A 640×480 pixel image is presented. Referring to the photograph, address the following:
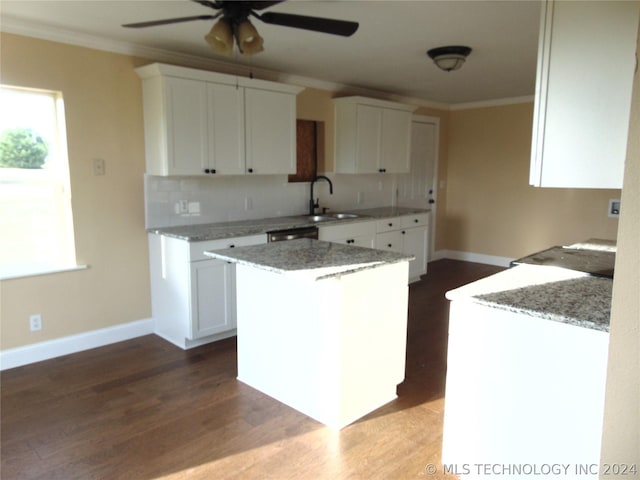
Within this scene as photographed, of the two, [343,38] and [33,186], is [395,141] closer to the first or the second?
[343,38]

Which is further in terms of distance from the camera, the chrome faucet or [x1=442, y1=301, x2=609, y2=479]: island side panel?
the chrome faucet

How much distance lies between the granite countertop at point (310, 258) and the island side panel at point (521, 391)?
66 centimetres

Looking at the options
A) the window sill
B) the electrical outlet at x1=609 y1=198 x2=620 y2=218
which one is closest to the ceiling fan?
the window sill

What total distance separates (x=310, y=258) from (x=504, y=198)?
4.60m

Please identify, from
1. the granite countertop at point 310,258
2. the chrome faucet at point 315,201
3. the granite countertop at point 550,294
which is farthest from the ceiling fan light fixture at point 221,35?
the chrome faucet at point 315,201

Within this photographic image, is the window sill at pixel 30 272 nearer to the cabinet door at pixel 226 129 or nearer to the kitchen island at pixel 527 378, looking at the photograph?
the cabinet door at pixel 226 129

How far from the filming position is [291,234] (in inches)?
160

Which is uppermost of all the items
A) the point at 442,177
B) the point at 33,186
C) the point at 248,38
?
the point at 248,38

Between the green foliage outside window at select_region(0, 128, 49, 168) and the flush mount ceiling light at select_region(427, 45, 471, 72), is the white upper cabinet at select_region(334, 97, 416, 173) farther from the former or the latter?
the green foliage outside window at select_region(0, 128, 49, 168)

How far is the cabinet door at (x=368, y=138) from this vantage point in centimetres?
508

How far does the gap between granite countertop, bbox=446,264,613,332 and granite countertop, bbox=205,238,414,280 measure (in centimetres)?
60

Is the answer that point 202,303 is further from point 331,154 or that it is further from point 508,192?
point 508,192

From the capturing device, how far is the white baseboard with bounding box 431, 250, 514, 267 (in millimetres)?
6479

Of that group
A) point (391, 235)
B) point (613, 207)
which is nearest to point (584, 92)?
point (391, 235)
